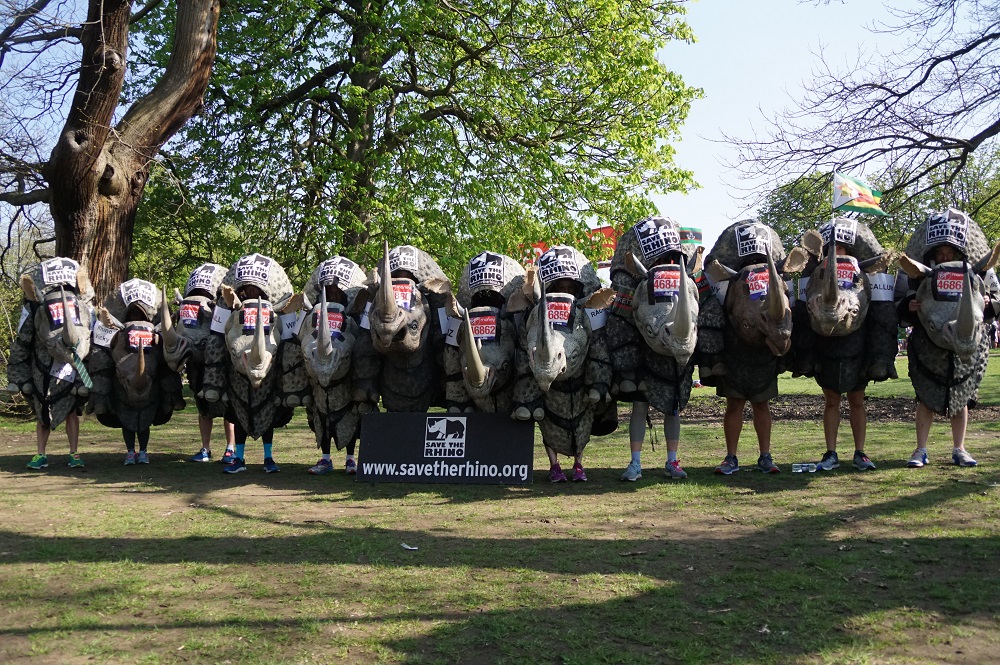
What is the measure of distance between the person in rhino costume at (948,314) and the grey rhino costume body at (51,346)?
878 centimetres

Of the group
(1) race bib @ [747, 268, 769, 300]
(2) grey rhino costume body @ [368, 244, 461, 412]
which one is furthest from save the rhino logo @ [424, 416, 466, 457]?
(1) race bib @ [747, 268, 769, 300]

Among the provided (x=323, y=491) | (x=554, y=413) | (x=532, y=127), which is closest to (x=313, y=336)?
(x=323, y=491)

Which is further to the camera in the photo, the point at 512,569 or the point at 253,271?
the point at 253,271

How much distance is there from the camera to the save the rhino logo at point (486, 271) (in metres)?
8.54

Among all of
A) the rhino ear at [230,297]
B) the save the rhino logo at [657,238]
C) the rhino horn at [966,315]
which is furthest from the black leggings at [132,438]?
the rhino horn at [966,315]

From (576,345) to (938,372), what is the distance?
3.41 metres

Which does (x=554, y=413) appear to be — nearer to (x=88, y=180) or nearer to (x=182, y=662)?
(x=182, y=662)

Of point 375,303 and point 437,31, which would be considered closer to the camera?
point 375,303

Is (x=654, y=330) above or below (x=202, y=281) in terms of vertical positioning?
below

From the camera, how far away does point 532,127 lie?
1703cm

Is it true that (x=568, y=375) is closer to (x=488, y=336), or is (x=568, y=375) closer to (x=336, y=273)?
(x=488, y=336)

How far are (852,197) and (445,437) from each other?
676 cm

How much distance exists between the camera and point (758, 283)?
7.84 meters

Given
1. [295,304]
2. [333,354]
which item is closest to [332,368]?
[333,354]
